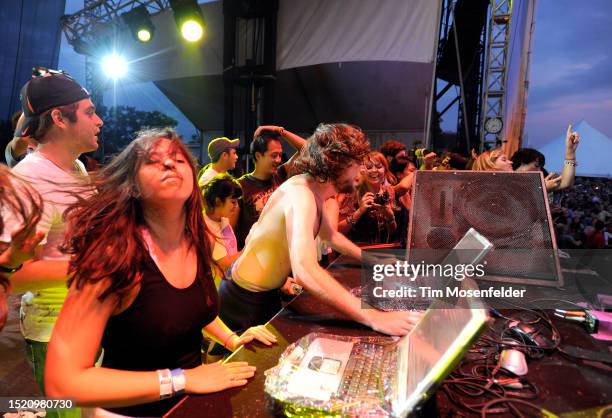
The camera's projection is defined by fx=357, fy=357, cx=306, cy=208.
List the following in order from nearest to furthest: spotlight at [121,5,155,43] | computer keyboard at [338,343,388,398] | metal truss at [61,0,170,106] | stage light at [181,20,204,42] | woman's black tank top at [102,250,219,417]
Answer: computer keyboard at [338,343,388,398], woman's black tank top at [102,250,219,417], stage light at [181,20,204,42], spotlight at [121,5,155,43], metal truss at [61,0,170,106]

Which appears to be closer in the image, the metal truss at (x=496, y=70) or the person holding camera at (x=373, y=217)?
the person holding camera at (x=373, y=217)

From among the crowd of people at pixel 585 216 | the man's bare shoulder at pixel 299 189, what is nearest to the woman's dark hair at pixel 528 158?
the crowd of people at pixel 585 216

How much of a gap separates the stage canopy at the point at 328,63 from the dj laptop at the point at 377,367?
426 cm

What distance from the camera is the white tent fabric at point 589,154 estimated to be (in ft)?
31.2

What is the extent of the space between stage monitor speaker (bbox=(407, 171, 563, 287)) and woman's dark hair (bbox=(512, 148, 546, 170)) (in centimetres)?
162

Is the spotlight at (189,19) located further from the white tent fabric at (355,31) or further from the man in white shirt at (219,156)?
the man in white shirt at (219,156)

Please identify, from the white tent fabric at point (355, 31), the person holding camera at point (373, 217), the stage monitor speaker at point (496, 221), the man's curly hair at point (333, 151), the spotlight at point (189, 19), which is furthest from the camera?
the spotlight at point (189, 19)

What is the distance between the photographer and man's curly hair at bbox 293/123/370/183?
1.62 m

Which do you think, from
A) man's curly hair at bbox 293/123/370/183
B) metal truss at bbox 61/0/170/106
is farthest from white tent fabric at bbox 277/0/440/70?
metal truss at bbox 61/0/170/106

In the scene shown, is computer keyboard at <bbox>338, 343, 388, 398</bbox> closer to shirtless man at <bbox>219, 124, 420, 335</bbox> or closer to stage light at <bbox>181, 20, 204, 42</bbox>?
shirtless man at <bbox>219, 124, 420, 335</bbox>

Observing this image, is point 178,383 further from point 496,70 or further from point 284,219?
point 496,70

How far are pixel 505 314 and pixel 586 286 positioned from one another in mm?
663

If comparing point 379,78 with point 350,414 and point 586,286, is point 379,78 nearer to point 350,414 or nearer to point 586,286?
point 586,286

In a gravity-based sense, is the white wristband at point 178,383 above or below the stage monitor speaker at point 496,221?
below
